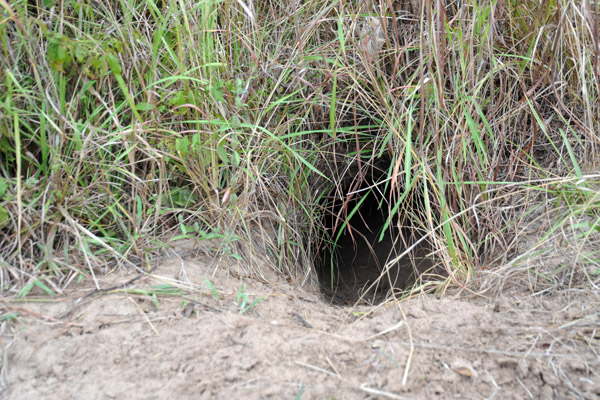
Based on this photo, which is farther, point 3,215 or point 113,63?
point 113,63

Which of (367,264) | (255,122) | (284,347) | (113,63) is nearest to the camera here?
(284,347)

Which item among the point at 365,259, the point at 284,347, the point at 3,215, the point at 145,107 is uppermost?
the point at 145,107

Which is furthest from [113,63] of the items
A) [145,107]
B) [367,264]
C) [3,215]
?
[367,264]

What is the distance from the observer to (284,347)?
1.35m

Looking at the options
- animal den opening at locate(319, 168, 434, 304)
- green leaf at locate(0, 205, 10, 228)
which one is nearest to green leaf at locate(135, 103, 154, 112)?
green leaf at locate(0, 205, 10, 228)

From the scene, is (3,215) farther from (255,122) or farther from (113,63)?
(255,122)

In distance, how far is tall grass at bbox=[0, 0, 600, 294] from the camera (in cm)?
165

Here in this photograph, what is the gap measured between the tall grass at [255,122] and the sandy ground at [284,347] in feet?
0.60

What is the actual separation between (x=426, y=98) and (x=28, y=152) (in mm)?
1482

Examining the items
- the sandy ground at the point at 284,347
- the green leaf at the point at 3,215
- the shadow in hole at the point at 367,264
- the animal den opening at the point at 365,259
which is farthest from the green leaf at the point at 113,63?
the shadow in hole at the point at 367,264

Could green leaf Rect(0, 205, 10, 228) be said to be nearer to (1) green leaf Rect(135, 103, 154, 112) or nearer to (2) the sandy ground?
(2) the sandy ground

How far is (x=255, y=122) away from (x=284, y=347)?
1.00 metres

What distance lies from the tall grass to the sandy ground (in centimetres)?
18

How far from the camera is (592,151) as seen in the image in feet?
6.29
